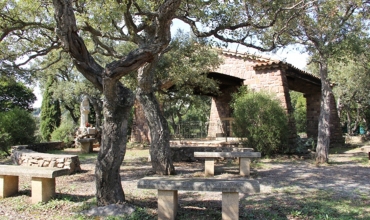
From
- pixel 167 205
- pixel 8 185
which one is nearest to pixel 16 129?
pixel 8 185

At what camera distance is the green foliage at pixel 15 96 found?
24.7 metres

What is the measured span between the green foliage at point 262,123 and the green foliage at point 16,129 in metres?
8.55

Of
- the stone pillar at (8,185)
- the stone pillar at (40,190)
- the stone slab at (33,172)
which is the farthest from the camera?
the stone pillar at (8,185)

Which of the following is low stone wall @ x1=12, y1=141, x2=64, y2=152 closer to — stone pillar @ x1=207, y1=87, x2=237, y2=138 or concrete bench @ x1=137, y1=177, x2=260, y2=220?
stone pillar @ x1=207, y1=87, x2=237, y2=138

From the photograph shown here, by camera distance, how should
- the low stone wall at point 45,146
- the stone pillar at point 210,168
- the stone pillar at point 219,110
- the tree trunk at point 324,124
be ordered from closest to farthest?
the stone pillar at point 210,168 < the tree trunk at point 324,124 < the low stone wall at point 45,146 < the stone pillar at point 219,110

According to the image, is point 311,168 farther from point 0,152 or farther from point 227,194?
point 0,152

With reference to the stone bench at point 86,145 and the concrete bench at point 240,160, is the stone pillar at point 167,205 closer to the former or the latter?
the concrete bench at point 240,160

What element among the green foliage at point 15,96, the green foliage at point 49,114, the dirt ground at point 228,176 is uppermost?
the green foliage at point 15,96

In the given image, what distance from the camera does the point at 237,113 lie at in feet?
38.5

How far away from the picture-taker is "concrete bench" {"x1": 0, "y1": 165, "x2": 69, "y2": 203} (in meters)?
4.78

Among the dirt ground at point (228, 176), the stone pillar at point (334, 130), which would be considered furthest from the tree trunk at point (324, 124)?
the stone pillar at point (334, 130)

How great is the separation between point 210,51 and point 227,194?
10.3m

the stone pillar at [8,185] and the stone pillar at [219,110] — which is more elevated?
the stone pillar at [219,110]

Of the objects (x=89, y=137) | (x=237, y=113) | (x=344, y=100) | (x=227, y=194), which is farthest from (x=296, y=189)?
(x=344, y=100)
